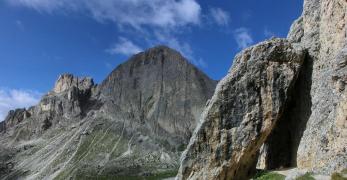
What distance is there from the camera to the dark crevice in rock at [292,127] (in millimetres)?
39781

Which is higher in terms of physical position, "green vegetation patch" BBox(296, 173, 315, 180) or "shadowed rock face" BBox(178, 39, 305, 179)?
"shadowed rock face" BBox(178, 39, 305, 179)

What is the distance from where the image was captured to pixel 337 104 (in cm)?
3203

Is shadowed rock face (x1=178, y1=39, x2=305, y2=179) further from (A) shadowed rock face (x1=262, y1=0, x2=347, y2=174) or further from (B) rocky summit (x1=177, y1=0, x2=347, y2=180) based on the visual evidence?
(A) shadowed rock face (x1=262, y1=0, x2=347, y2=174)

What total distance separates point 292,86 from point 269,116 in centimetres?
326

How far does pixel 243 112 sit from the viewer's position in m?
41.2

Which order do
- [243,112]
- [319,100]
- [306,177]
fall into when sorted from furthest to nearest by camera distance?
[243,112] → [319,100] → [306,177]

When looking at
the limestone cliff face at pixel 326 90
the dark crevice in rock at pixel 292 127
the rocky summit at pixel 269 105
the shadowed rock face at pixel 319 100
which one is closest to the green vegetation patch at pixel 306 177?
the shadowed rock face at pixel 319 100

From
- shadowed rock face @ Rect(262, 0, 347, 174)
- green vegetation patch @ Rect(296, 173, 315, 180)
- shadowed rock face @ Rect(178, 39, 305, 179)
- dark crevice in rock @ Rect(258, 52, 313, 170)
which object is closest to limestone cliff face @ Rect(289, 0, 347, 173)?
shadowed rock face @ Rect(262, 0, 347, 174)

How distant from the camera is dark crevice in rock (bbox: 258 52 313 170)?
3978cm

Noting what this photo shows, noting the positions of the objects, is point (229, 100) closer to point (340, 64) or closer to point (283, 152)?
point (283, 152)

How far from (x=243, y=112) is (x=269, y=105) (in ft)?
7.28

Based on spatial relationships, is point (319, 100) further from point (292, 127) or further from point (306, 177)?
point (292, 127)

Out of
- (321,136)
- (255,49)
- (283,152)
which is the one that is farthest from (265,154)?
(321,136)

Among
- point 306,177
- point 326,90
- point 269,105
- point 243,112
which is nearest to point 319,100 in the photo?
point 326,90
